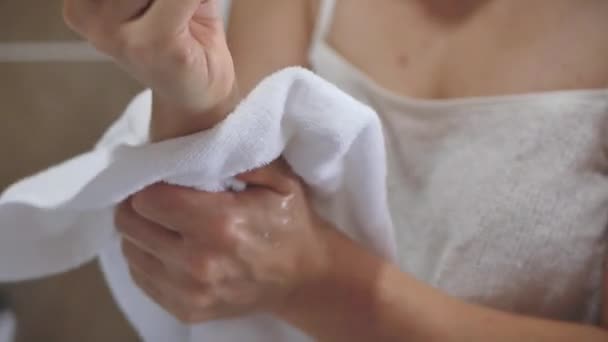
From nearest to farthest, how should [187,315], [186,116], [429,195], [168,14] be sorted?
1. [168,14]
2. [186,116]
3. [187,315]
4. [429,195]

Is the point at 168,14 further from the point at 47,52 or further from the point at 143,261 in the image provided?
the point at 47,52

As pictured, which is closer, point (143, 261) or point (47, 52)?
point (143, 261)

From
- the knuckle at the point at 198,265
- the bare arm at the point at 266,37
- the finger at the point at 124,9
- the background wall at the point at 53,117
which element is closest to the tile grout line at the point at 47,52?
the background wall at the point at 53,117

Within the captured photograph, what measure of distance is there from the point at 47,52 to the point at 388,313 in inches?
23.4

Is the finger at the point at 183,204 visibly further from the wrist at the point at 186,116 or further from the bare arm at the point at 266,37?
the bare arm at the point at 266,37

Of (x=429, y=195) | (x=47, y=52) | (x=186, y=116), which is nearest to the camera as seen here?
(x=186, y=116)

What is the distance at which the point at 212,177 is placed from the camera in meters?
0.46

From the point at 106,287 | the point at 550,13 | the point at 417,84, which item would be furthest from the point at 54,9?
the point at 550,13

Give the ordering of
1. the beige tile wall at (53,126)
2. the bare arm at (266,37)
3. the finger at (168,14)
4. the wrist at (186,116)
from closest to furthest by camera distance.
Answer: the finger at (168,14), the wrist at (186,116), the bare arm at (266,37), the beige tile wall at (53,126)

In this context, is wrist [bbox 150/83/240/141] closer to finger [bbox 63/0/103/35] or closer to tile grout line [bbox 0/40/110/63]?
finger [bbox 63/0/103/35]

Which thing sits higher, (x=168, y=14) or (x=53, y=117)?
(x=168, y=14)

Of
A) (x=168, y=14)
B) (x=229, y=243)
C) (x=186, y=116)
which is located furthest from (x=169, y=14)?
(x=229, y=243)

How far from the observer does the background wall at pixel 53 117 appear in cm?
84

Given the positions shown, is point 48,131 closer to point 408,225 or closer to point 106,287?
point 106,287
